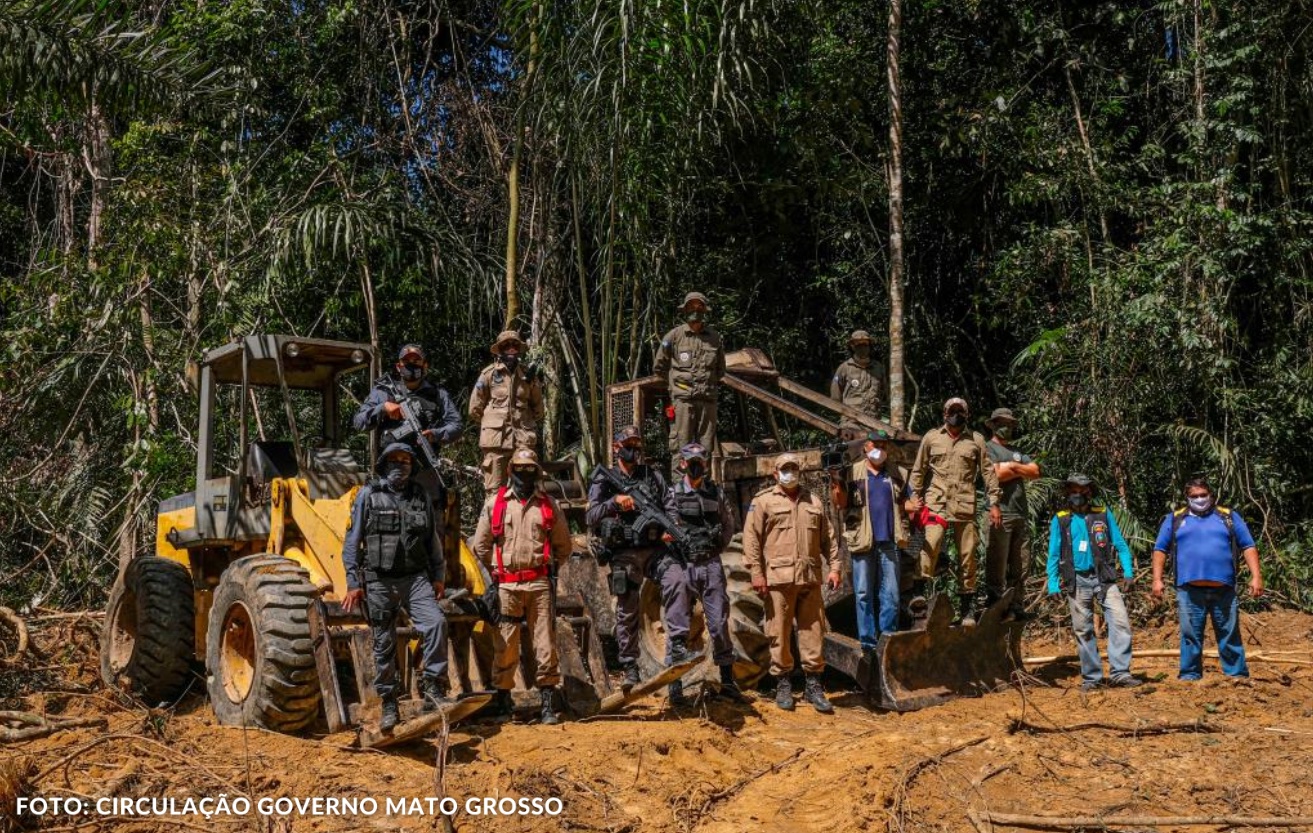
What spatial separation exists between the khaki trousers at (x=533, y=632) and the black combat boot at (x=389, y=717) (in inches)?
43.1

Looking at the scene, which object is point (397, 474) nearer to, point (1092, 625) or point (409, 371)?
point (409, 371)

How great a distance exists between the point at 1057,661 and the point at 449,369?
8.91 metres

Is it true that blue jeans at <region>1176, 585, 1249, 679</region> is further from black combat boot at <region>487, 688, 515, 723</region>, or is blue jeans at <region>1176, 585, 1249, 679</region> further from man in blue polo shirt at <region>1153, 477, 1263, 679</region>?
black combat boot at <region>487, 688, 515, 723</region>

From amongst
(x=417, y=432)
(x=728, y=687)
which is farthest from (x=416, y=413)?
(x=728, y=687)

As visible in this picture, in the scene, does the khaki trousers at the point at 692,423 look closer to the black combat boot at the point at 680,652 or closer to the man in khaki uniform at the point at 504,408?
the man in khaki uniform at the point at 504,408

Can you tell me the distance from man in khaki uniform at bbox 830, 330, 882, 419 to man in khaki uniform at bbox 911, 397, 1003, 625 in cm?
250

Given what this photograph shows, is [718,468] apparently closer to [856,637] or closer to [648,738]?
[856,637]

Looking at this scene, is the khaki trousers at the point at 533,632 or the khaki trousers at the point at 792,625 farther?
the khaki trousers at the point at 792,625

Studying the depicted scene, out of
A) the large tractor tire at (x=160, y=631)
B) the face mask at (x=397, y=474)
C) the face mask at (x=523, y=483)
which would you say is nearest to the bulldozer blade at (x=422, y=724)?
the face mask at (x=397, y=474)

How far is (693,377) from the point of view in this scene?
35.2 feet

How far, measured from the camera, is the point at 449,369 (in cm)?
1670

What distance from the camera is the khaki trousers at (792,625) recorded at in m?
8.97

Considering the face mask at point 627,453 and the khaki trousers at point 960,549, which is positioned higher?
the face mask at point 627,453

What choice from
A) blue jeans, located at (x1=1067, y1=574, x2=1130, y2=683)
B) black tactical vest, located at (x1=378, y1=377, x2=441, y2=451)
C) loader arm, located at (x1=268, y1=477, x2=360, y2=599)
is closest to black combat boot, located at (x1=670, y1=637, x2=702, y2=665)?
black tactical vest, located at (x1=378, y1=377, x2=441, y2=451)
